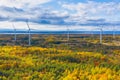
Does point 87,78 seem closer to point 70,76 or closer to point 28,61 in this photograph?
point 70,76

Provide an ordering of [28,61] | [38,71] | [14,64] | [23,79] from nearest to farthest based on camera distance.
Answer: [23,79], [38,71], [14,64], [28,61]

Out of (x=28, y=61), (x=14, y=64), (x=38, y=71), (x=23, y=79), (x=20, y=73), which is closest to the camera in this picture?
(x=23, y=79)

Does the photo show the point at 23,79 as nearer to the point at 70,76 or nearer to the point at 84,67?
the point at 70,76

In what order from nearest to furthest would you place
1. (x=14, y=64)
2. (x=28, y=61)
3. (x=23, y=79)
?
(x=23, y=79), (x=14, y=64), (x=28, y=61)

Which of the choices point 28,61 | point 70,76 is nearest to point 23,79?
point 70,76

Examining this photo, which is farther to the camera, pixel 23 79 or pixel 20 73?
pixel 20 73

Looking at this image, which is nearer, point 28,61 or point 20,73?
Answer: point 20,73

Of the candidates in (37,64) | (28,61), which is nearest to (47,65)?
(37,64)

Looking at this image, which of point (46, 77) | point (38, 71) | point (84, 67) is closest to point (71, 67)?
point (84, 67)
